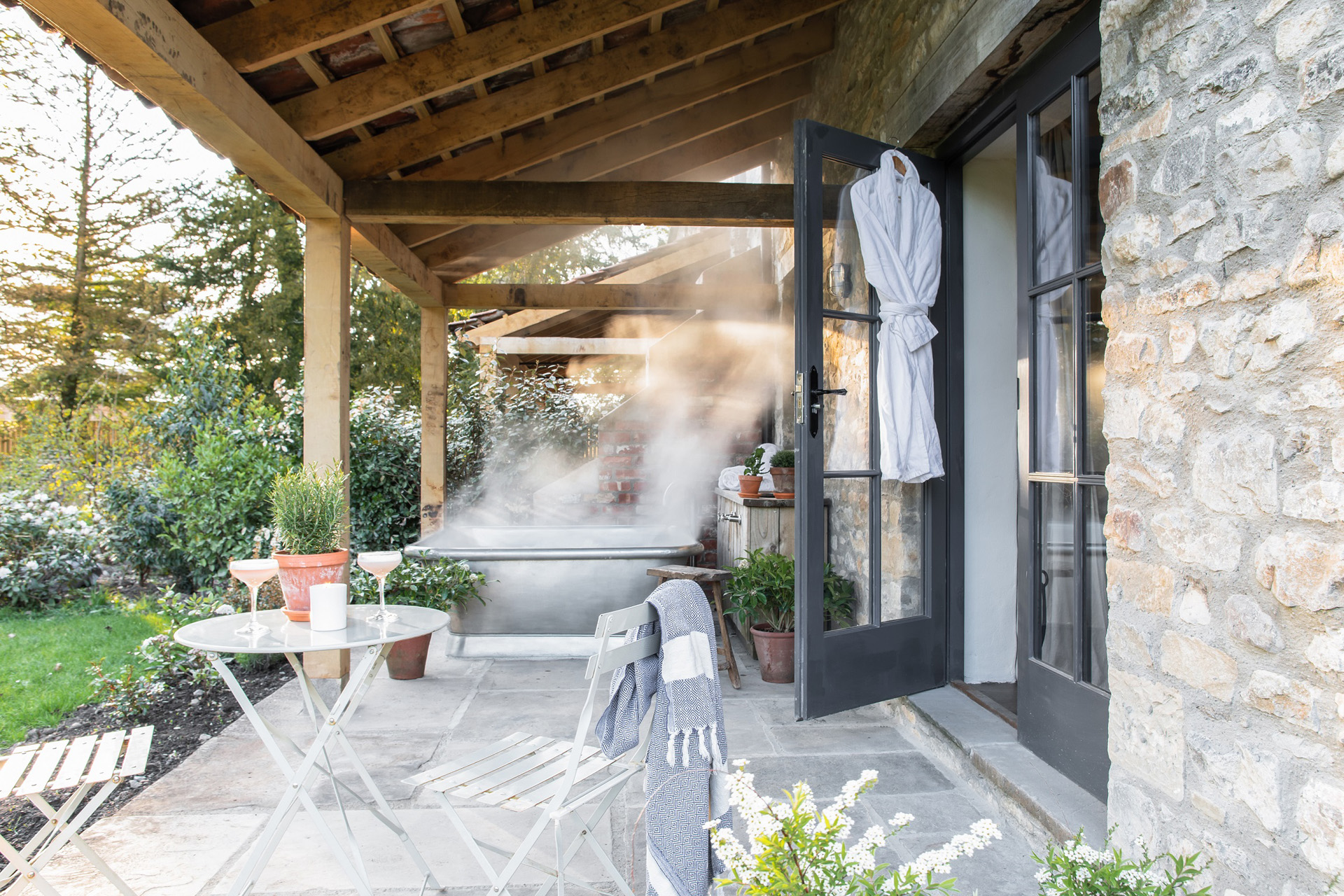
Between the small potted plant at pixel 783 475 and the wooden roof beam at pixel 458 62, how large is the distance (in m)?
2.44

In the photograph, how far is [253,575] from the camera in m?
1.96

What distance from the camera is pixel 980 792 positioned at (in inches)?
98.6

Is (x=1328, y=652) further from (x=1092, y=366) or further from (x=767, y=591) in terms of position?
(x=767, y=591)

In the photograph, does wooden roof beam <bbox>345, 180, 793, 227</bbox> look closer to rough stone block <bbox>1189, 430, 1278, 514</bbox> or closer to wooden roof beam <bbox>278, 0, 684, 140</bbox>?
wooden roof beam <bbox>278, 0, 684, 140</bbox>

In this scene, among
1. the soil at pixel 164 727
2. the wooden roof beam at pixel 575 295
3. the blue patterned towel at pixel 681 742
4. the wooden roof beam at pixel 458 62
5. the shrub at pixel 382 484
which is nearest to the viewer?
the blue patterned towel at pixel 681 742

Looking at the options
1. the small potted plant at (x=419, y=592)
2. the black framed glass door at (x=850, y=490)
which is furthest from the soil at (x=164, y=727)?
the black framed glass door at (x=850, y=490)

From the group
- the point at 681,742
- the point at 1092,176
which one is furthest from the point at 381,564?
the point at 1092,176

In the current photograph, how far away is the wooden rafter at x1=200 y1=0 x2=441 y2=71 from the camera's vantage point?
289 centimetres

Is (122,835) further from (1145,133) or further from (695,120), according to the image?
(695,120)

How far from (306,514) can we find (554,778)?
94 cm

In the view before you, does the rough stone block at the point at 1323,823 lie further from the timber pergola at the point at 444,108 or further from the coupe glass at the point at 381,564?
the timber pergola at the point at 444,108

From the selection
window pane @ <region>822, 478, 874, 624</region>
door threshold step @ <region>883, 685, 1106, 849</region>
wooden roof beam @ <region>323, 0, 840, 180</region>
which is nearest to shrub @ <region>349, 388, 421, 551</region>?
wooden roof beam @ <region>323, 0, 840, 180</region>

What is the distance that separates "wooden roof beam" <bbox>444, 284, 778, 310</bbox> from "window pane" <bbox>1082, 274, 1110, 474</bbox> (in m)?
4.20

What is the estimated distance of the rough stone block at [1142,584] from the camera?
1.64m
